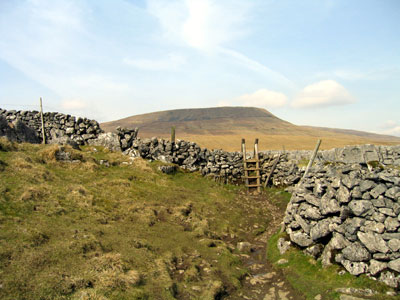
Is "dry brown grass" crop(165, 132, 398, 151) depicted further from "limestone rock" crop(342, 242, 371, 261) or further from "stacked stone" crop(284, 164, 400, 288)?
"limestone rock" crop(342, 242, 371, 261)

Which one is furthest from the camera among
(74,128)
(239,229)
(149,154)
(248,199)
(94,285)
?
(74,128)

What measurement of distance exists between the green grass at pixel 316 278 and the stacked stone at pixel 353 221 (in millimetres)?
263

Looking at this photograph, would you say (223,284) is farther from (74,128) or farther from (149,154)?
(74,128)

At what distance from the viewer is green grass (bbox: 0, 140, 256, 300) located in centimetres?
822

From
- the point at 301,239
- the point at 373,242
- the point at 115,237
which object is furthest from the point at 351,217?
the point at 115,237

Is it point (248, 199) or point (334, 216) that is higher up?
point (334, 216)

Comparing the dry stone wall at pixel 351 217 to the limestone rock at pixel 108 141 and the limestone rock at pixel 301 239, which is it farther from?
the limestone rock at pixel 108 141

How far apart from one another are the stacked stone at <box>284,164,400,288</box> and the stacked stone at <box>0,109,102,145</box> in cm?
2290

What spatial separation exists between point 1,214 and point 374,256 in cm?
1334

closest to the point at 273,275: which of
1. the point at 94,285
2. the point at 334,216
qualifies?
the point at 334,216

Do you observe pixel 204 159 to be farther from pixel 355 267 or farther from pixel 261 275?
pixel 355 267

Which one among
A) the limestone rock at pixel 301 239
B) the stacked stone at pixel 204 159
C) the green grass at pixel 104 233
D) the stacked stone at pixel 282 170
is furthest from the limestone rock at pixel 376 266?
the stacked stone at pixel 204 159

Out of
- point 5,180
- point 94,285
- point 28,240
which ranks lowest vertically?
point 94,285

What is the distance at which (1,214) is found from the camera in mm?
10766
